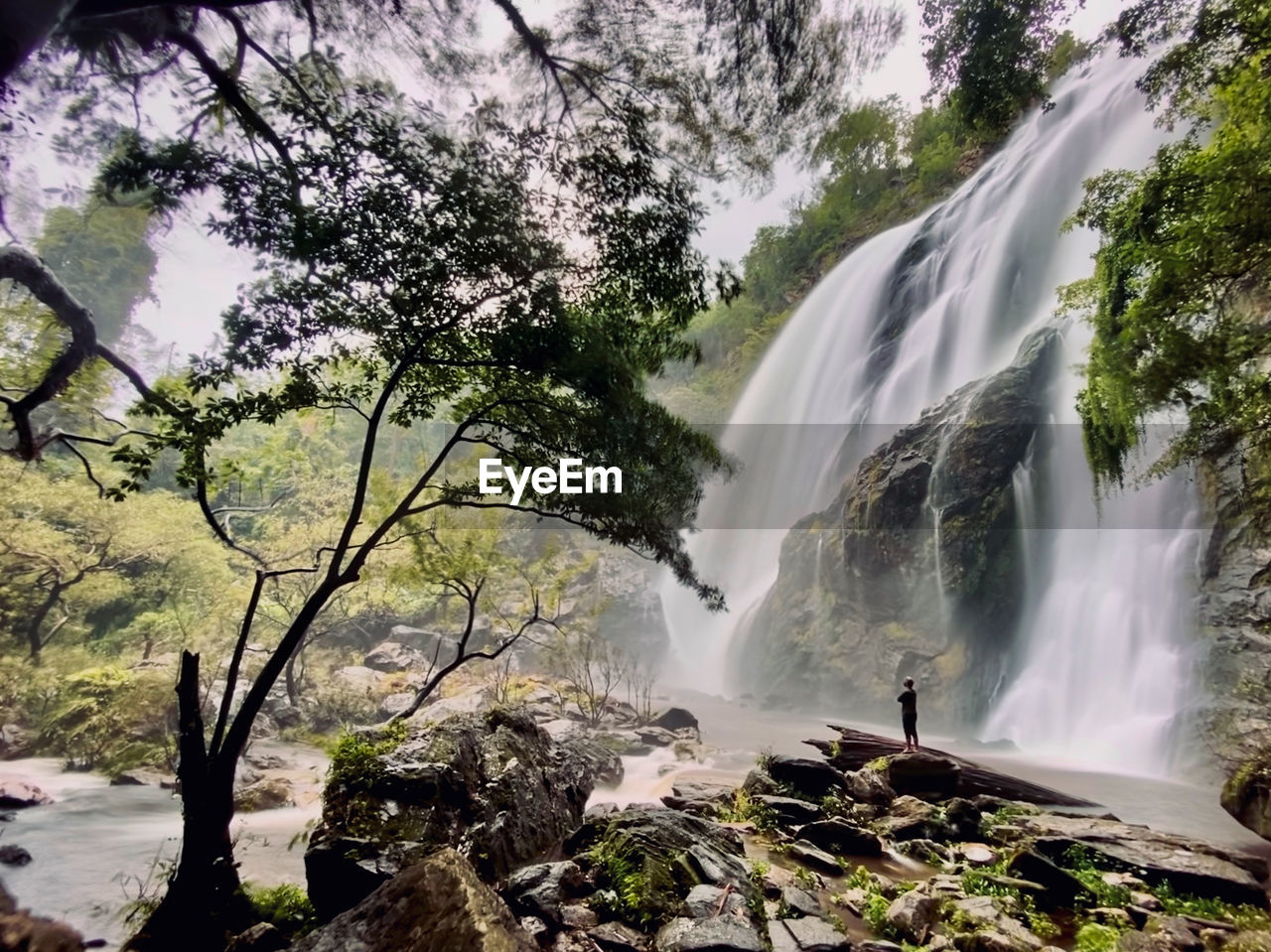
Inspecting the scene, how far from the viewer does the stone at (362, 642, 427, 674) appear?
803 inches

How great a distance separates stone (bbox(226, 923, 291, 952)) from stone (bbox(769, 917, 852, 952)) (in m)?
3.50

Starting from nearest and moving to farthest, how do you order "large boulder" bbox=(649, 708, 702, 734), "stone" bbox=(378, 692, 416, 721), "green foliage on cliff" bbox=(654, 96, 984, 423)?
"stone" bbox=(378, 692, 416, 721)
"large boulder" bbox=(649, 708, 702, 734)
"green foliage on cliff" bbox=(654, 96, 984, 423)

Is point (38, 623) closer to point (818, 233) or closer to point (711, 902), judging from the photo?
point (711, 902)

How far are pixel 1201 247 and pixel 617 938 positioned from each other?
28.6 ft

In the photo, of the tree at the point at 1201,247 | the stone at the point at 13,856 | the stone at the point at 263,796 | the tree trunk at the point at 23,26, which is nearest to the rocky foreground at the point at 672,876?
the stone at the point at 13,856

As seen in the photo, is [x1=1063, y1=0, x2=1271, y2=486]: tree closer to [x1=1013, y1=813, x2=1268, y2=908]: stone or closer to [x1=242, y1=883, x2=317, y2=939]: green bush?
[x1=1013, y1=813, x2=1268, y2=908]: stone

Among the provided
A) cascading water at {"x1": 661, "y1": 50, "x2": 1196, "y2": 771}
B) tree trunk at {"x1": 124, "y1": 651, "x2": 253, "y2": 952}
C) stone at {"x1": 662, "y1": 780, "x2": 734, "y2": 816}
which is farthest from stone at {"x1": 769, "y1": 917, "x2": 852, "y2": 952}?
cascading water at {"x1": 661, "y1": 50, "x2": 1196, "y2": 771}

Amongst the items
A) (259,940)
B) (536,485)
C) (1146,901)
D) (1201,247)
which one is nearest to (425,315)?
(536,485)

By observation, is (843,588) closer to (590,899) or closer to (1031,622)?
(1031,622)

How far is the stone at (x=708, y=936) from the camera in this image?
3.27 m

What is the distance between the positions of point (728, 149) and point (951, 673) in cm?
1753

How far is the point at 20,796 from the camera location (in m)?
8.39

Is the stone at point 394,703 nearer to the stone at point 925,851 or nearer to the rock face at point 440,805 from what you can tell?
the rock face at point 440,805

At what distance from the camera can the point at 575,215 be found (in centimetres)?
610
